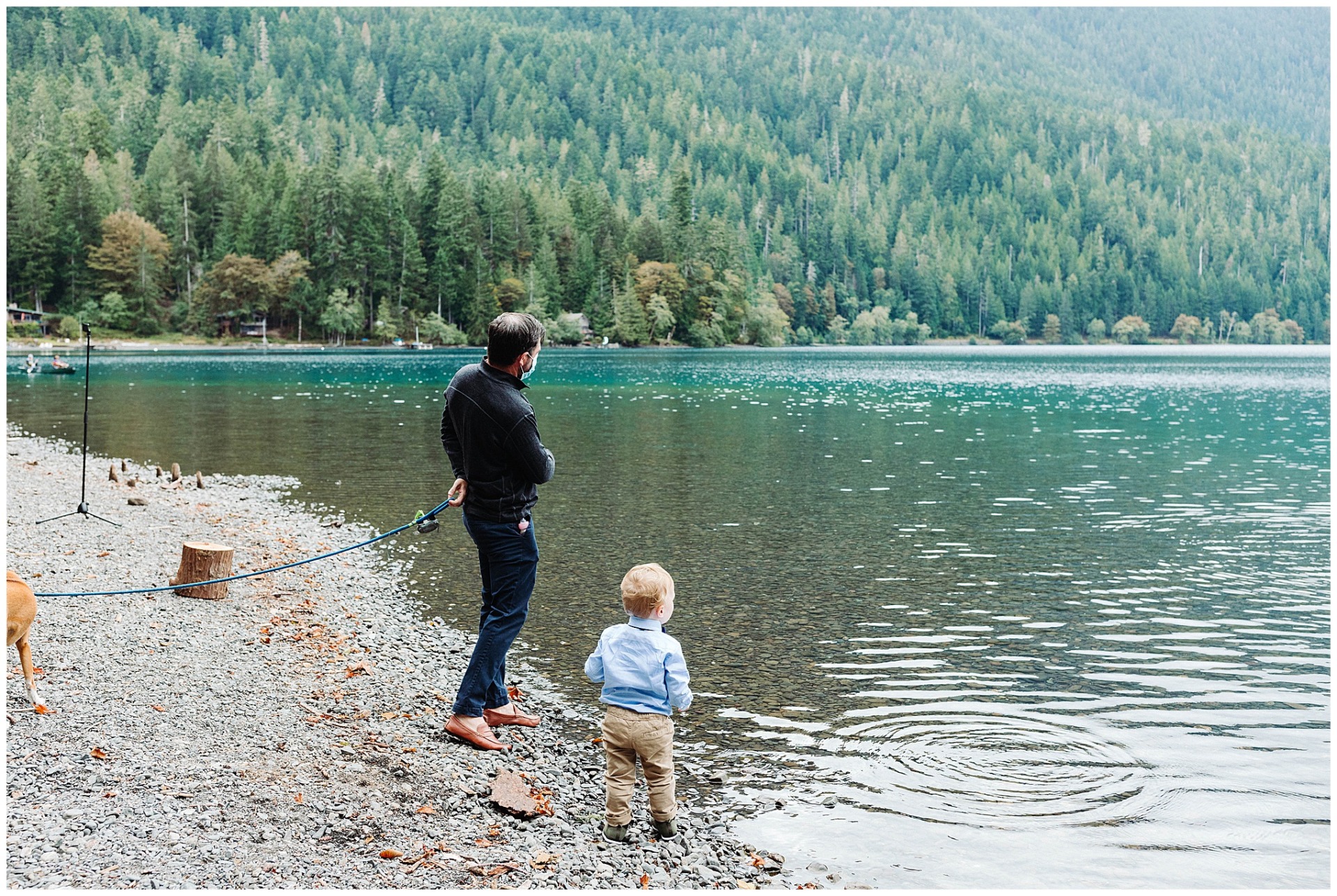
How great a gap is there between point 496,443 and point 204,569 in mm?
6189

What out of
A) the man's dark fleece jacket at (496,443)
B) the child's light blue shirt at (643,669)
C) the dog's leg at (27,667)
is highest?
the man's dark fleece jacket at (496,443)

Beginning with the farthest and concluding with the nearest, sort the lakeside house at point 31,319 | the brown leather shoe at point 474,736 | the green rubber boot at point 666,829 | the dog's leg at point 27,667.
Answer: the lakeside house at point 31,319, the brown leather shoe at point 474,736, the dog's leg at point 27,667, the green rubber boot at point 666,829

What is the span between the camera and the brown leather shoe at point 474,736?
8031mm

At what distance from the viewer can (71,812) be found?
6.34 metres

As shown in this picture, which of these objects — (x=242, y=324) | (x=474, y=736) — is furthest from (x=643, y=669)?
(x=242, y=324)

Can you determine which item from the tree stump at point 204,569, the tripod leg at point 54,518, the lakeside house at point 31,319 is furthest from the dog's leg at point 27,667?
the lakeside house at point 31,319

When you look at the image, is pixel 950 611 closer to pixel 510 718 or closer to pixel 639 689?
pixel 510 718

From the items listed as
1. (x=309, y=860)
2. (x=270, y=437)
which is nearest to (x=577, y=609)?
(x=309, y=860)

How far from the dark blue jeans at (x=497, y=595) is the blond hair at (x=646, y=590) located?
1.18 m

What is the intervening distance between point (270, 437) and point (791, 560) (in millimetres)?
22937

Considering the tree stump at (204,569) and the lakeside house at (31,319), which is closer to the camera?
the tree stump at (204,569)

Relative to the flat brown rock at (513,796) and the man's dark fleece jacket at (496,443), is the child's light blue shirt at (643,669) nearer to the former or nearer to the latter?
the flat brown rock at (513,796)

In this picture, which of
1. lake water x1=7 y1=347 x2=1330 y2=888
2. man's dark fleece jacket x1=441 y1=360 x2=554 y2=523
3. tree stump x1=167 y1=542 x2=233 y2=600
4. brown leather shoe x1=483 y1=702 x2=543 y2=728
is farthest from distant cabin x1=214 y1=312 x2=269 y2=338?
man's dark fleece jacket x1=441 y1=360 x2=554 y2=523

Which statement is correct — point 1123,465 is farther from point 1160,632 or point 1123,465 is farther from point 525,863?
point 525,863
